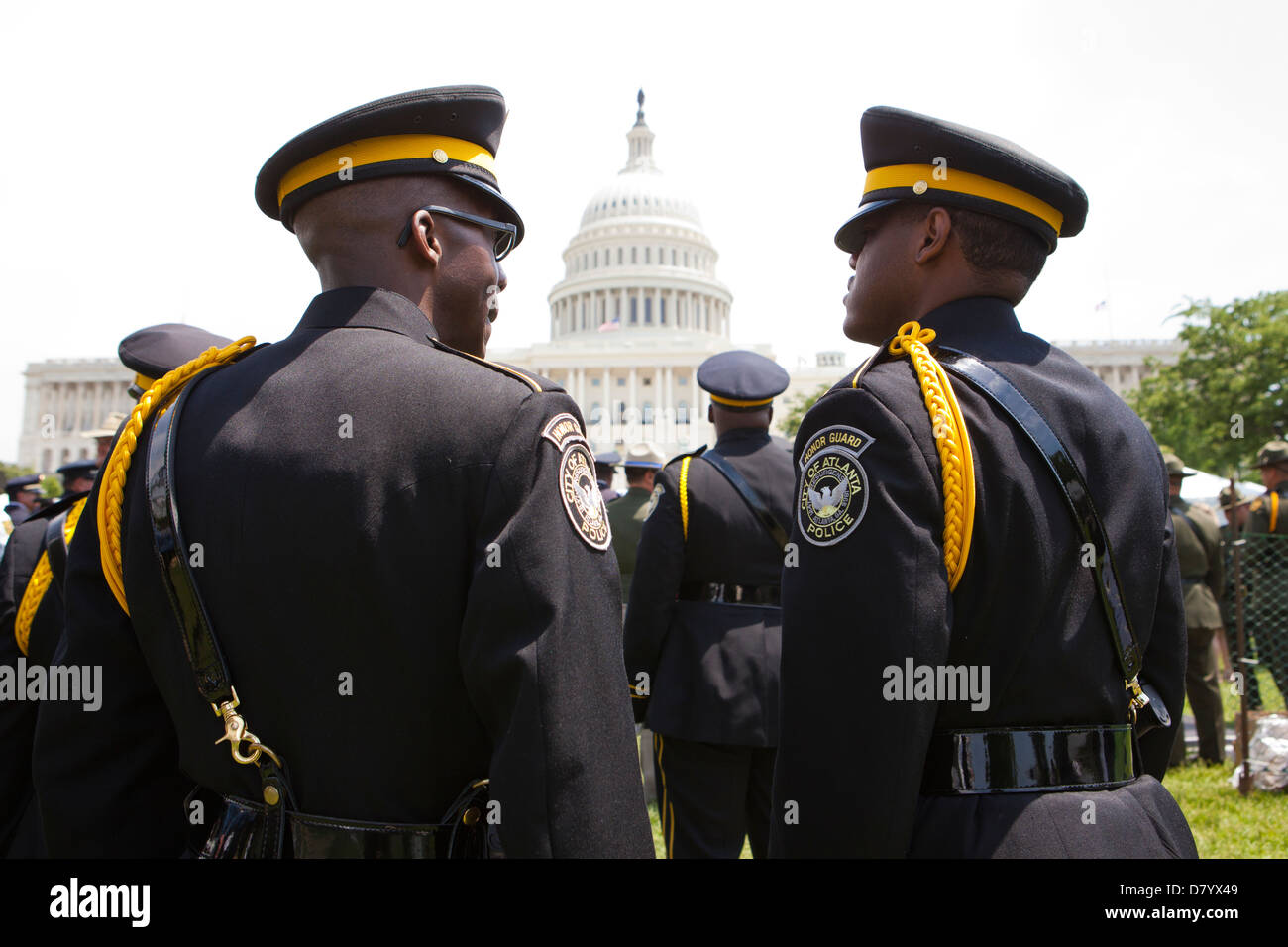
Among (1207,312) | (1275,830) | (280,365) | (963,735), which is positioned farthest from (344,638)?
(1207,312)

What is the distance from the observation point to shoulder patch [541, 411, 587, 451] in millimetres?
1682

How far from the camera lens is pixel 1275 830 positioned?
578 centimetres

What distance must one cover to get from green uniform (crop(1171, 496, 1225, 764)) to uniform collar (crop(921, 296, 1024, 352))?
5915 millimetres

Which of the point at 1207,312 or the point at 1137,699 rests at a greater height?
the point at 1207,312

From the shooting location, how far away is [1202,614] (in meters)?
8.17

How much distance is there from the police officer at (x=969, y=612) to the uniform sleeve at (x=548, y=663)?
411mm

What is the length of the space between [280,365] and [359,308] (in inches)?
7.5

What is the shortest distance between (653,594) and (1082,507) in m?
2.55

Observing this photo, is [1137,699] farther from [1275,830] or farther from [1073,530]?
[1275,830]

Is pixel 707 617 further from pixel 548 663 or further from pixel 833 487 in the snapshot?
pixel 548 663

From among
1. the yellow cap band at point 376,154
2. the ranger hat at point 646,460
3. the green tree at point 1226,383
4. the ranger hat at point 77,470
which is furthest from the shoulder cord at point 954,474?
the green tree at point 1226,383

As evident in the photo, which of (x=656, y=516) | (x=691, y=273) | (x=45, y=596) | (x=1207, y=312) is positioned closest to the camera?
(x=45, y=596)

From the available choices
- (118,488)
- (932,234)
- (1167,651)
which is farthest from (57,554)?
(1167,651)

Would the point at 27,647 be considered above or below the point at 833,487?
below
